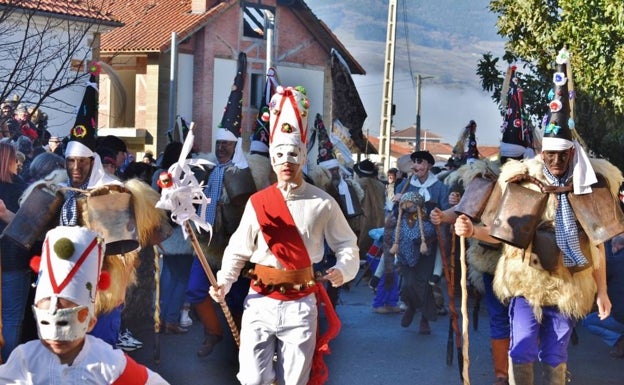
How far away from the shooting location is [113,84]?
39.9 m

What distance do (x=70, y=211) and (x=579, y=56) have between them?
10004 millimetres

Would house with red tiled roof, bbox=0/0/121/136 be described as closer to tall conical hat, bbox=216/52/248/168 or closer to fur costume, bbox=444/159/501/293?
tall conical hat, bbox=216/52/248/168

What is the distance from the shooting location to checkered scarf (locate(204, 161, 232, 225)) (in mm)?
10445

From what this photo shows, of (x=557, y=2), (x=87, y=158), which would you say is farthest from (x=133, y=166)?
(x=557, y=2)

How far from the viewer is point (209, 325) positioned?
10.6m

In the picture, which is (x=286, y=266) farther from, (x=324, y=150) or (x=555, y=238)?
(x=324, y=150)

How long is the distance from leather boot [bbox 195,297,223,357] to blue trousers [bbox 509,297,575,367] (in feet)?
10.3

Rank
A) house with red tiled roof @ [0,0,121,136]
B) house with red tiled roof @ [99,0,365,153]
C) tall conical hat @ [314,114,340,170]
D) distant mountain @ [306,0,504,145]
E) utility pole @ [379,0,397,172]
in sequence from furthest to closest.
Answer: distant mountain @ [306,0,504,145], house with red tiled roof @ [99,0,365,153], utility pole @ [379,0,397,172], tall conical hat @ [314,114,340,170], house with red tiled roof @ [0,0,121,136]

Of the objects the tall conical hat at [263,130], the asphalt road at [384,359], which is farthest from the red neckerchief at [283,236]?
the tall conical hat at [263,130]

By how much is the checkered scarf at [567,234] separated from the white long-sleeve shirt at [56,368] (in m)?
3.71

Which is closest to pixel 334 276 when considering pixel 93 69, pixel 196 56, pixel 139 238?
pixel 139 238

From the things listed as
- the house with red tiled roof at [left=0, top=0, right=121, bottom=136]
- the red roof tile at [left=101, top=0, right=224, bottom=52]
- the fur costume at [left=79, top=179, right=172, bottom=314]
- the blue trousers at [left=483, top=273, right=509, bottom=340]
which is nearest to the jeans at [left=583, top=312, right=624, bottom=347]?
the blue trousers at [left=483, top=273, right=509, bottom=340]

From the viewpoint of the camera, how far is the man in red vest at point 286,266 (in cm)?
723

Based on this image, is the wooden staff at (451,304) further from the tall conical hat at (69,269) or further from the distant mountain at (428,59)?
the distant mountain at (428,59)
